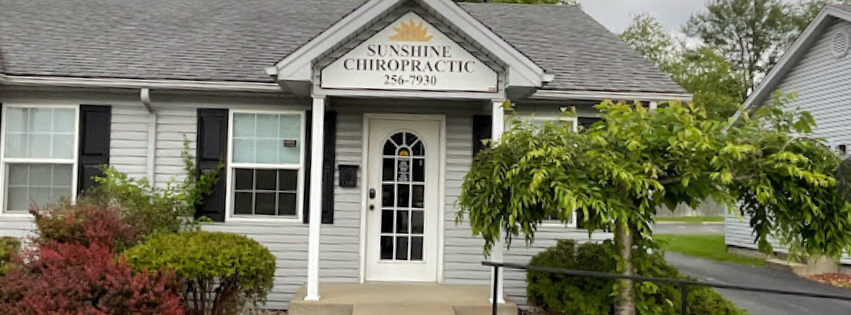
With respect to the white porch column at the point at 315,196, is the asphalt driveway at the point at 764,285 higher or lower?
lower

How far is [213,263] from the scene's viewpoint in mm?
5539

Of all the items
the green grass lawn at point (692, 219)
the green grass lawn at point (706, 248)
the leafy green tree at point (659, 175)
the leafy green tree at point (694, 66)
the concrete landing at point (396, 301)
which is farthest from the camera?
the leafy green tree at point (694, 66)

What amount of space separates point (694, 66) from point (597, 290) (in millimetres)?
29284

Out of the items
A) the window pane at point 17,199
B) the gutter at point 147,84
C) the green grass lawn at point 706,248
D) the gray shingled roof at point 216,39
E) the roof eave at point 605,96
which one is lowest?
the green grass lawn at point 706,248

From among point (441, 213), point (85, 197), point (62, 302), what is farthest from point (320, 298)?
point (85, 197)

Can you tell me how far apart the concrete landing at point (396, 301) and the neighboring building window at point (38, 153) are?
128 inches

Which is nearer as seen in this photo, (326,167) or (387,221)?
(326,167)

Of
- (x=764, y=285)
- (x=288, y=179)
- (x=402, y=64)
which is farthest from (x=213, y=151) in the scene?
(x=764, y=285)

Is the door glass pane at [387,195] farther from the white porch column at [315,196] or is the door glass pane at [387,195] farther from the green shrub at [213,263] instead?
the green shrub at [213,263]

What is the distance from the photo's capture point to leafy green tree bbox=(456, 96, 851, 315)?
15.9ft

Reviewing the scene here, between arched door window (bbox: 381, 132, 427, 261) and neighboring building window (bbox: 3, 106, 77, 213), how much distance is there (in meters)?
3.60

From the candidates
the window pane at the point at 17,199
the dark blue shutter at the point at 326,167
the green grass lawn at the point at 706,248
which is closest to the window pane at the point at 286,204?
the dark blue shutter at the point at 326,167

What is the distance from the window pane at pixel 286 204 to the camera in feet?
24.5

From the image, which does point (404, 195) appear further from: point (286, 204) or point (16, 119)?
point (16, 119)
